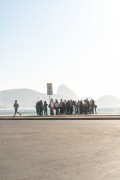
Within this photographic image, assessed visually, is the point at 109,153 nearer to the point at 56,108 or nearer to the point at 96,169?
the point at 96,169

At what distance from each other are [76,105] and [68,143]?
37.1 metres

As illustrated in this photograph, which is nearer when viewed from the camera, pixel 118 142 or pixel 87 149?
pixel 87 149

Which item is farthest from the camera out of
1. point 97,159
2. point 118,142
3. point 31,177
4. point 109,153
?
point 118,142

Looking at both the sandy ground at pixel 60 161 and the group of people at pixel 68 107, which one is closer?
the sandy ground at pixel 60 161

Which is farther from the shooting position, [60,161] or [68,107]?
[68,107]

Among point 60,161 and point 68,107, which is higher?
point 68,107

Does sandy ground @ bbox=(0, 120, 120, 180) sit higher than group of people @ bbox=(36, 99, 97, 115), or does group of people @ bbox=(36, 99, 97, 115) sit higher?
group of people @ bbox=(36, 99, 97, 115)

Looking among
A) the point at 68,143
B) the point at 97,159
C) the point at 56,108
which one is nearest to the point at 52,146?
the point at 68,143

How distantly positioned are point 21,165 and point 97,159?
1938 mm

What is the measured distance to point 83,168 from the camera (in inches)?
391

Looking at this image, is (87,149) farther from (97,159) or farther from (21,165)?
(21,165)

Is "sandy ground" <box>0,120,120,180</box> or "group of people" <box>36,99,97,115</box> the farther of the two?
"group of people" <box>36,99,97,115</box>

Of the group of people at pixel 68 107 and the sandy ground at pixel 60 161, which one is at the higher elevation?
the group of people at pixel 68 107

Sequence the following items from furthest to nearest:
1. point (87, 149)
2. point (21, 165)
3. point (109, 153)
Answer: point (87, 149) < point (109, 153) < point (21, 165)
